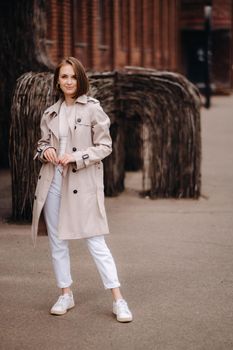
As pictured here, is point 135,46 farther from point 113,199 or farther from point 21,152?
point 21,152

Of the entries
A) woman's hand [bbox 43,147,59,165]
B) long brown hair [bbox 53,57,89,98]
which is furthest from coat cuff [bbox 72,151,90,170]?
long brown hair [bbox 53,57,89,98]

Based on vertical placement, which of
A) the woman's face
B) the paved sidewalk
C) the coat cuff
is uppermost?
the woman's face

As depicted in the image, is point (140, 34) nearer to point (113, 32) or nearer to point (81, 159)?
point (113, 32)

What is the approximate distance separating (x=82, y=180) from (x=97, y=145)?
229mm

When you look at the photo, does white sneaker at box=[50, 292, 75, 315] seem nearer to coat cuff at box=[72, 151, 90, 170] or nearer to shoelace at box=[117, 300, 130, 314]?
shoelace at box=[117, 300, 130, 314]

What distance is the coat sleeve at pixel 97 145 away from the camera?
4.47 meters

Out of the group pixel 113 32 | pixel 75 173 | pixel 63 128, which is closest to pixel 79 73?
pixel 63 128

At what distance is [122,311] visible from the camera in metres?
4.59

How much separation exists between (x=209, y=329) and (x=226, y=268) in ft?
4.87

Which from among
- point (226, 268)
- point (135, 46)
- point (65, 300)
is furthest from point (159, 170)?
point (135, 46)

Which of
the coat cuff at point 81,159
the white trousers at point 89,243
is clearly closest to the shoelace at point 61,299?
the white trousers at point 89,243

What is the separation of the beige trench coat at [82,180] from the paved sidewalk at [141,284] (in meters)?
0.59

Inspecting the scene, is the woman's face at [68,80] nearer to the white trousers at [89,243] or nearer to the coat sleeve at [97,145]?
the coat sleeve at [97,145]

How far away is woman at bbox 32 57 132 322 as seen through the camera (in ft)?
15.0
